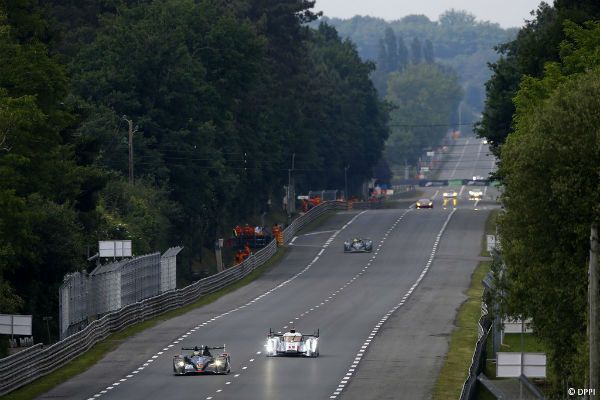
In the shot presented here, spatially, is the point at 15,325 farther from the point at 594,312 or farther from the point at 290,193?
the point at 290,193

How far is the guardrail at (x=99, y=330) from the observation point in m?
52.8

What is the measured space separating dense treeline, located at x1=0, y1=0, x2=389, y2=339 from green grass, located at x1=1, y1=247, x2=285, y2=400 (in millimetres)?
3346

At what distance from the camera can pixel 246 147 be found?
147375 millimetres

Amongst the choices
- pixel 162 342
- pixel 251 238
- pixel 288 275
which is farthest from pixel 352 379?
pixel 251 238

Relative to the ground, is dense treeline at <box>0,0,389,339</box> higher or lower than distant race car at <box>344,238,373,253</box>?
higher

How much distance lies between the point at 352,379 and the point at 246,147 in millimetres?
95590

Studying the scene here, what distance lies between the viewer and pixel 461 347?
2472 inches

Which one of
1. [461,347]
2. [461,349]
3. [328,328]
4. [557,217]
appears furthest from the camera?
[328,328]

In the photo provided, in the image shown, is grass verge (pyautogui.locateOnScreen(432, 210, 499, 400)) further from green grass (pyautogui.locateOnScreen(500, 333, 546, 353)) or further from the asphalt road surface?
green grass (pyautogui.locateOnScreen(500, 333, 546, 353))

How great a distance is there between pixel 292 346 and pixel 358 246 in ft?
185

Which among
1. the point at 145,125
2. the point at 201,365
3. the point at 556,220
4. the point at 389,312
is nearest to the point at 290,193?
the point at 145,125

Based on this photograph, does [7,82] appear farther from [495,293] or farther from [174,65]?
[174,65]

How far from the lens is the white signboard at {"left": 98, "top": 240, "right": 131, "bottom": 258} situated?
77188 millimetres

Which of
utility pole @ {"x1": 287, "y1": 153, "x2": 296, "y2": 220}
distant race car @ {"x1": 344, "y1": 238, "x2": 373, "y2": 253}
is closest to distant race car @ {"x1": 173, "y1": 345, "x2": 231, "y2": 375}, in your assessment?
distant race car @ {"x1": 344, "y1": 238, "x2": 373, "y2": 253}
